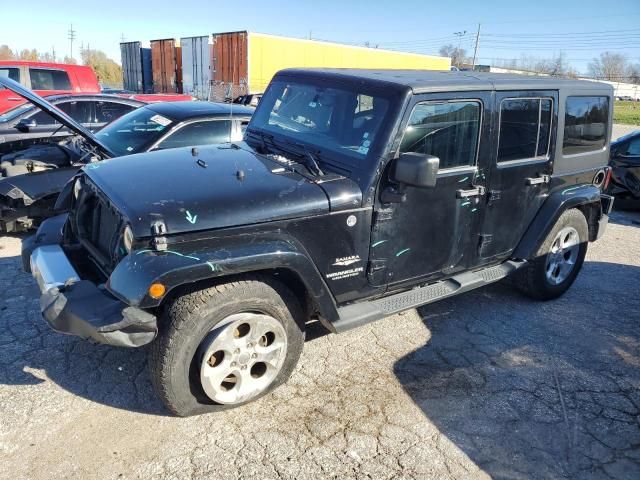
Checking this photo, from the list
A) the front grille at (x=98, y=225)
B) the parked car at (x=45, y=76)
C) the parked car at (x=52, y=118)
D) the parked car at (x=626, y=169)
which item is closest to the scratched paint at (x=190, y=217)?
the front grille at (x=98, y=225)

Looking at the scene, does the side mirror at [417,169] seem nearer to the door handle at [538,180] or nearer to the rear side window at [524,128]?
the rear side window at [524,128]

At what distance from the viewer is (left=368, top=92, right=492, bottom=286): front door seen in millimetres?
3354

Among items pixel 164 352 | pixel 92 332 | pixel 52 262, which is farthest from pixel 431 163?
pixel 52 262

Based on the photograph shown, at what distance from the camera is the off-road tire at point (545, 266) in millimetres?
4574

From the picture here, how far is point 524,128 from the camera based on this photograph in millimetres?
4066

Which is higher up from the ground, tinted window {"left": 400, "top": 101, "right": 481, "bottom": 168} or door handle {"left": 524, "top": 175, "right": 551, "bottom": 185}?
tinted window {"left": 400, "top": 101, "right": 481, "bottom": 168}

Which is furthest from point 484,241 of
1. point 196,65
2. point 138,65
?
point 138,65

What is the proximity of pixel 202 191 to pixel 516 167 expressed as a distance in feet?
8.21

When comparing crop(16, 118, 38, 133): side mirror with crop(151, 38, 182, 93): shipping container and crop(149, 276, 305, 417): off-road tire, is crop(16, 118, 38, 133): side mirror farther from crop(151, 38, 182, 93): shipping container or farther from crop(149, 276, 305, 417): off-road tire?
crop(151, 38, 182, 93): shipping container

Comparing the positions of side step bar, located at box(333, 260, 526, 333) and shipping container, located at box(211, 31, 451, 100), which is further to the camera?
shipping container, located at box(211, 31, 451, 100)

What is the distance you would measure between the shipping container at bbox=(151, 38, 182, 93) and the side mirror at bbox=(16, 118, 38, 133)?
18.9 m

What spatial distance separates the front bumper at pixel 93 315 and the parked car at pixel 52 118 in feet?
14.4

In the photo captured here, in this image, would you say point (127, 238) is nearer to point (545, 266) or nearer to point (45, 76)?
point (545, 266)

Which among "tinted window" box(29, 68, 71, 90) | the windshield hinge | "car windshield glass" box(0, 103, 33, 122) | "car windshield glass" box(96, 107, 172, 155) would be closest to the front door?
the windshield hinge
